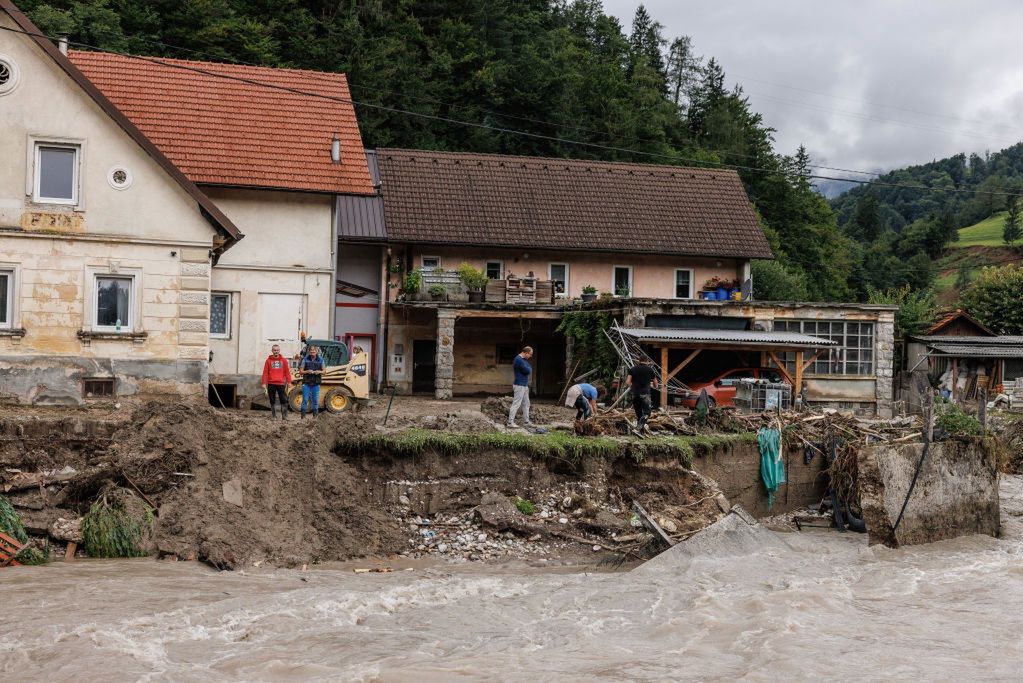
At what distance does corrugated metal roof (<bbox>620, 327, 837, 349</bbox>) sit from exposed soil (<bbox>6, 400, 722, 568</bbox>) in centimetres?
923

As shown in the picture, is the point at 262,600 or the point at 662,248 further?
the point at 662,248

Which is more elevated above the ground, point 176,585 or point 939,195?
point 939,195

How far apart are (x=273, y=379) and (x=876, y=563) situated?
1144cm

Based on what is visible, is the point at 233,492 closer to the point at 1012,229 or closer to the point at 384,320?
the point at 384,320

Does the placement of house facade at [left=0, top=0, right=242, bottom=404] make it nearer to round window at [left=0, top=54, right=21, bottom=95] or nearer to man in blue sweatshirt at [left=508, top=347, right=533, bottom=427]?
round window at [left=0, top=54, right=21, bottom=95]

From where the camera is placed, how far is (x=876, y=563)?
735 inches

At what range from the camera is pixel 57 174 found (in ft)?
71.8

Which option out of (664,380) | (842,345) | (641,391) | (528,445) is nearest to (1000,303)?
(842,345)

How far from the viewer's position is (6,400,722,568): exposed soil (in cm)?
1669

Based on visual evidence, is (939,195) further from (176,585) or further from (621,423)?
(176,585)

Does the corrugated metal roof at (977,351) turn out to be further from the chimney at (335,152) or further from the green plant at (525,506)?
the green plant at (525,506)

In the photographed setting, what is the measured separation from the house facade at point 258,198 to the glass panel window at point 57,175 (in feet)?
15.0

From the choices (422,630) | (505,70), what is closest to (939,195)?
(505,70)

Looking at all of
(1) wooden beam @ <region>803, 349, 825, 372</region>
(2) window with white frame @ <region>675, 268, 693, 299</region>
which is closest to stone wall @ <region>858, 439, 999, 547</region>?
(1) wooden beam @ <region>803, 349, 825, 372</region>
